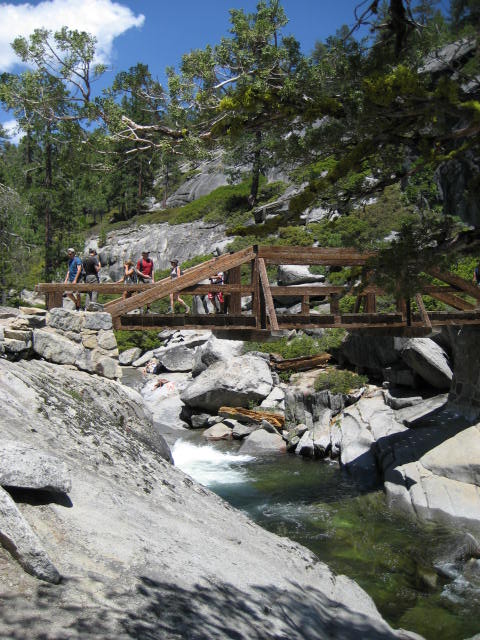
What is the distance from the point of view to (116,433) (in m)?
8.90

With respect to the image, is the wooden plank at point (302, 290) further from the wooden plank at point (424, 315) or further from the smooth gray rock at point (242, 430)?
the smooth gray rock at point (242, 430)

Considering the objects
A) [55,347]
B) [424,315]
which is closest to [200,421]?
[424,315]

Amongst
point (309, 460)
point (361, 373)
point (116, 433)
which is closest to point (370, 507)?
point (309, 460)

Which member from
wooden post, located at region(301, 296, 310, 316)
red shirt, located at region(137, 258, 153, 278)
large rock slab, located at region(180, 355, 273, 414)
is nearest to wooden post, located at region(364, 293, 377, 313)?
wooden post, located at region(301, 296, 310, 316)

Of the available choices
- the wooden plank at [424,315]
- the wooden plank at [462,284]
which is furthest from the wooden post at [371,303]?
the wooden plank at [462,284]

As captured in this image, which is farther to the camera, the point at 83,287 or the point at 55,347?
the point at 83,287

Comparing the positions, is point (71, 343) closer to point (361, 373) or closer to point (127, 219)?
point (361, 373)

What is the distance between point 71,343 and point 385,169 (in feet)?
19.6

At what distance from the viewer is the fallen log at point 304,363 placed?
24031 millimetres

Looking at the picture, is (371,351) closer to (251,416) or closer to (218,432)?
(251,416)

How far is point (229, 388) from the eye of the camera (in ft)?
72.2

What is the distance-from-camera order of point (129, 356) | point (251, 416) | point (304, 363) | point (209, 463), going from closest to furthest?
point (209, 463) < point (251, 416) < point (304, 363) < point (129, 356)

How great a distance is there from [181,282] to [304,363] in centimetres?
1274

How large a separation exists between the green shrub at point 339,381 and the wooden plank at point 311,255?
310 inches
